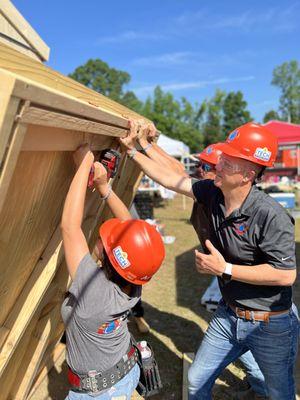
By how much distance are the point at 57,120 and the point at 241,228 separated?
4.67 ft

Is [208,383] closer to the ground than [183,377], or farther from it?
farther from it

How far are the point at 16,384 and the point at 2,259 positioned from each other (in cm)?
167

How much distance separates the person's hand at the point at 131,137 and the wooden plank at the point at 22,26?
2.44 meters

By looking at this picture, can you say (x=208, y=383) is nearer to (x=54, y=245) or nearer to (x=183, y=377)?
(x=183, y=377)

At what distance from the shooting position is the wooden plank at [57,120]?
1.24m

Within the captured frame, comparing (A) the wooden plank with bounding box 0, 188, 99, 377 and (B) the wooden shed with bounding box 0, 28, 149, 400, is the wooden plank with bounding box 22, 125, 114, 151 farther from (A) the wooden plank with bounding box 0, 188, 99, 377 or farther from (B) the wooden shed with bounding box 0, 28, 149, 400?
(A) the wooden plank with bounding box 0, 188, 99, 377

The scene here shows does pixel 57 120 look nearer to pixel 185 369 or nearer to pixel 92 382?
pixel 92 382

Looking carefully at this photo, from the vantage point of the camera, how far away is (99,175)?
2.29 metres

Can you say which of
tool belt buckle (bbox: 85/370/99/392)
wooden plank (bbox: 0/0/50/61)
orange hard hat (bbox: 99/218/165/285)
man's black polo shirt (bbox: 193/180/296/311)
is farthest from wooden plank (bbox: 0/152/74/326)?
wooden plank (bbox: 0/0/50/61)

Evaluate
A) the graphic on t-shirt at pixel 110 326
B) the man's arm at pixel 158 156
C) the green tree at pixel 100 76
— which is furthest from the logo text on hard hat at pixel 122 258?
the green tree at pixel 100 76

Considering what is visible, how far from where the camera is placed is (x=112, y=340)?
210 cm

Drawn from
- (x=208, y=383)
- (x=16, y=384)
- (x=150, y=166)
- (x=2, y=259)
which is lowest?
(x=16, y=384)

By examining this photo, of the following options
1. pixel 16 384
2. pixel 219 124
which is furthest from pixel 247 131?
pixel 219 124

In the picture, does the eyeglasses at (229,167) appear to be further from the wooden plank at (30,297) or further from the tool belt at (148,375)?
the tool belt at (148,375)
